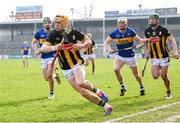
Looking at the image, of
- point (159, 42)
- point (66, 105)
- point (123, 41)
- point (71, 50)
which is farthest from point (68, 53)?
point (123, 41)

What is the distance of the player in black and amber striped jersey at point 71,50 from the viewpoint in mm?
9469

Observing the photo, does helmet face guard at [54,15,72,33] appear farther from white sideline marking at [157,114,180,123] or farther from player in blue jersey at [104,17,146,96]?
player in blue jersey at [104,17,146,96]

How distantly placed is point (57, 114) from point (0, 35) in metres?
87.9

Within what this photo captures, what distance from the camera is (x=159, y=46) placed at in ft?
41.5

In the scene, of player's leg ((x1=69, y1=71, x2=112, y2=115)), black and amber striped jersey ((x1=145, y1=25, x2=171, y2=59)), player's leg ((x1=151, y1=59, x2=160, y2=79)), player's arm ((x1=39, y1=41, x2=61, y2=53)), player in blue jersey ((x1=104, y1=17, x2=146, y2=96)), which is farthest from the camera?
player in blue jersey ((x1=104, y1=17, x2=146, y2=96))

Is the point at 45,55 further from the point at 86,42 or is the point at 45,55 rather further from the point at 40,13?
the point at 40,13

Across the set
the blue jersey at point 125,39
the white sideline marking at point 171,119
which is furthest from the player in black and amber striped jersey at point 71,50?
the blue jersey at point 125,39

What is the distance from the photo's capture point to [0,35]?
9594cm

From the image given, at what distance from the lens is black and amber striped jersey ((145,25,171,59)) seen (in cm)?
1259

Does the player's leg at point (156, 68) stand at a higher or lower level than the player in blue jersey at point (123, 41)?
lower

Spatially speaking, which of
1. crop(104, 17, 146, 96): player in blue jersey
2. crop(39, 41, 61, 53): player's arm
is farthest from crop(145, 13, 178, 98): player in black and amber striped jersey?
crop(39, 41, 61, 53): player's arm

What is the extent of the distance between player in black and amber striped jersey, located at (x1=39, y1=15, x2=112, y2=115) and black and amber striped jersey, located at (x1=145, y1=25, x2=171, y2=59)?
342cm

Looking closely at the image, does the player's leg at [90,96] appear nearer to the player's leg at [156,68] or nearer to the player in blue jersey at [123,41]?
the player's leg at [156,68]

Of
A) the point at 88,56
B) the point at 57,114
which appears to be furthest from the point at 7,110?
the point at 88,56
